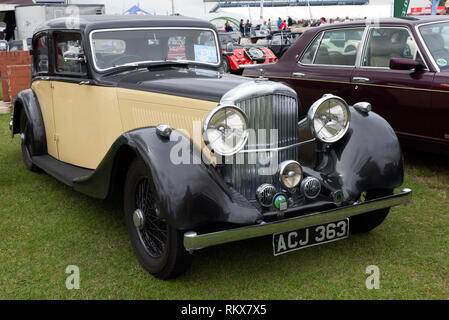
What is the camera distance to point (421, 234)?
3.56 m

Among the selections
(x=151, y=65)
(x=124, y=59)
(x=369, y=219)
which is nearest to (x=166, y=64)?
(x=151, y=65)

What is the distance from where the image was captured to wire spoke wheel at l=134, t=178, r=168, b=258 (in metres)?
2.98

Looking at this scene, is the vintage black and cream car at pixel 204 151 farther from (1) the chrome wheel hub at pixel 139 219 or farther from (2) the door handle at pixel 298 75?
(2) the door handle at pixel 298 75

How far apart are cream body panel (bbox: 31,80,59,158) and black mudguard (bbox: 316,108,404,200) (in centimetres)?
285

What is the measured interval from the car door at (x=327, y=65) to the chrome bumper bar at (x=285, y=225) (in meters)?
2.76

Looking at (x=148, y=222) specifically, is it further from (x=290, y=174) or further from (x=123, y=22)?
(x=123, y=22)

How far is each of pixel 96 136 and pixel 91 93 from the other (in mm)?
370

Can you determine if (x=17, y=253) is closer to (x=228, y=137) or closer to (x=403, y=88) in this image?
(x=228, y=137)

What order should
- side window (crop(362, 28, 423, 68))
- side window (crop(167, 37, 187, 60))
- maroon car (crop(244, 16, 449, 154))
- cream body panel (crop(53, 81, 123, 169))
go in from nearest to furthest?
cream body panel (crop(53, 81, 123, 169)) < side window (crop(167, 37, 187, 60)) < maroon car (crop(244, 16, 449, 154)) < side window (crop(362, 28, 423, 68))

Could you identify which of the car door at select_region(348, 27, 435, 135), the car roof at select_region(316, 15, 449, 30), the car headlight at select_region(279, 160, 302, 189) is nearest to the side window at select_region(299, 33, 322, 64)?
the car roof at select_region(316, 15, 449, 30)

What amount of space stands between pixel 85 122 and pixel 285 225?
2267 millimetres

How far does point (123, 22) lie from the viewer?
3955 mm

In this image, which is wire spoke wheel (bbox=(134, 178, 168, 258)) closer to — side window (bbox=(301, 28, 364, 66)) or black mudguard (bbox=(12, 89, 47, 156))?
black mudguard (bbox=(12, 89, 47, 156))

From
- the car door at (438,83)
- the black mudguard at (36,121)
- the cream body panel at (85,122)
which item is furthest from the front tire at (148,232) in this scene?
the car door at (438,83)
